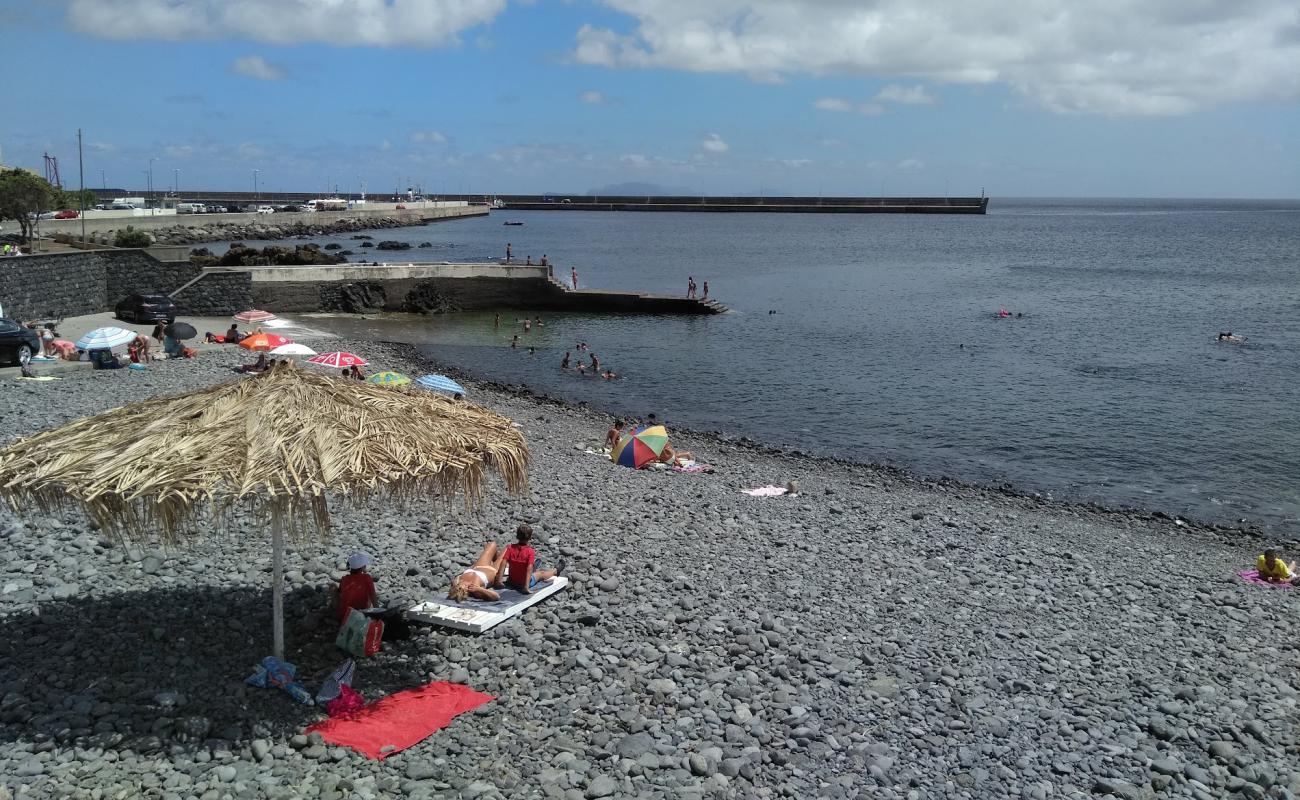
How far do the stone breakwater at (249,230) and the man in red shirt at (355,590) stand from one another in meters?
60.1

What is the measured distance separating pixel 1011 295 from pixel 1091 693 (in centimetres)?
5496

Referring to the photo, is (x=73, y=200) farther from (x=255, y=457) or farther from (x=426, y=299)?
(x=255, y=457)

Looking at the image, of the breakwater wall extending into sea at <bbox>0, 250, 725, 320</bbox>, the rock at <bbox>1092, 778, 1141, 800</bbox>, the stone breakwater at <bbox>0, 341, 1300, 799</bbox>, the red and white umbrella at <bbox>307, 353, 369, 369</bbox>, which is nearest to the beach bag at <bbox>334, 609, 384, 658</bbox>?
the stone breakwater at <bbox>0, 341, 1300, 799</bbox>

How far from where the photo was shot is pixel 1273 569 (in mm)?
14125

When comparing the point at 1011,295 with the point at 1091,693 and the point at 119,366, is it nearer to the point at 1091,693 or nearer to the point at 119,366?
the point at 119,366

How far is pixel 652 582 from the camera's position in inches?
445

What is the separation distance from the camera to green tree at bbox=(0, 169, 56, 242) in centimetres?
4844

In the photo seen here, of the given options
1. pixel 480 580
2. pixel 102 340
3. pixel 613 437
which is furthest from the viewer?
pixel 102 340

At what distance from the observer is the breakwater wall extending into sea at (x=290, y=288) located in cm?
2942

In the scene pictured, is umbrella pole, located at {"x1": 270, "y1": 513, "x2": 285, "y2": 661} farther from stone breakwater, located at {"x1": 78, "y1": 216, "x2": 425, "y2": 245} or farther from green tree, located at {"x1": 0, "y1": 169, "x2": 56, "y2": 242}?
stone breakwater, located at {"x1": 78, "y1": 216, "x2": 425, "y2": 245}

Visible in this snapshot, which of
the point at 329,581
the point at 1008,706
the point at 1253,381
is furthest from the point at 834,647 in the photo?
the point at 1253,381

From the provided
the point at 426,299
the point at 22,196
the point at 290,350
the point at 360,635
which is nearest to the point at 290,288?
the point at 426,299

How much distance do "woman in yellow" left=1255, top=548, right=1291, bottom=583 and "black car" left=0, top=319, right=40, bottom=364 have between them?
24.5 metres

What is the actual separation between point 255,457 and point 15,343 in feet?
62.9
